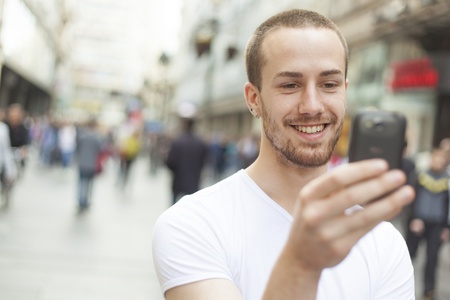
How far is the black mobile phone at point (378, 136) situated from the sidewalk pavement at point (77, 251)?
5.70 meters

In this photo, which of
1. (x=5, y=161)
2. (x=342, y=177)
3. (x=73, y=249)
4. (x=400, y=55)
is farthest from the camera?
(x=400, y=55)

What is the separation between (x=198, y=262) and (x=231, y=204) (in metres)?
0.23

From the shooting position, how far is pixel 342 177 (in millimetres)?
1120

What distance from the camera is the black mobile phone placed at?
130 cm

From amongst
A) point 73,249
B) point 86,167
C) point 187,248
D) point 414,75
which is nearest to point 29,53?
point 414,75

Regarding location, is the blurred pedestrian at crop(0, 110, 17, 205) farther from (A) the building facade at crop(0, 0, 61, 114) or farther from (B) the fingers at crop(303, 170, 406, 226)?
(B) the fingers at crop(303, 170, 406, 226)

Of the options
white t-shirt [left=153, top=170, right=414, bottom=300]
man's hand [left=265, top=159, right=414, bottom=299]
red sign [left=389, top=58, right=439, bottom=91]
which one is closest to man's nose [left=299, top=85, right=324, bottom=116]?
white t-shirt [left=153, top=170, right=414, bottom=300]

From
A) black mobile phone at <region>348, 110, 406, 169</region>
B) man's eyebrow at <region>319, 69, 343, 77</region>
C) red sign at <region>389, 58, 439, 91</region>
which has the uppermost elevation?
red sign at <region>389, 58, 439, 91</region>

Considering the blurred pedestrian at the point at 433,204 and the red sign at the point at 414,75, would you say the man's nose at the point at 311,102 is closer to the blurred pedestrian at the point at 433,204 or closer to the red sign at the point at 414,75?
the blurred pedestrian at the point at 433,204

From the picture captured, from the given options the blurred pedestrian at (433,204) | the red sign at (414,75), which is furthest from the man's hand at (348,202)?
the red sign at (414,75)

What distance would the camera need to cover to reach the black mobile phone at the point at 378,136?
130cm

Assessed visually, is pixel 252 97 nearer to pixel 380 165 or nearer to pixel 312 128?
pixel 312 128

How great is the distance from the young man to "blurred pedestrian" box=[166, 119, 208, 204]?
824 cm

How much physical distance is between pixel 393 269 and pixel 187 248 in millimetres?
582
